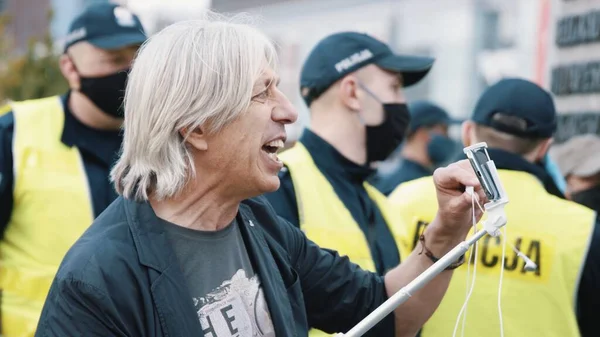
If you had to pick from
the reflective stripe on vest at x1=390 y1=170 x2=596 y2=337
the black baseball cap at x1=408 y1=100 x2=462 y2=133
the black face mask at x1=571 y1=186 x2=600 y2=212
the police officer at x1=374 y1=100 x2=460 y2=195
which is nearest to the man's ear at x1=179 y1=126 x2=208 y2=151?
the reflective stripe on vest at x1=390 y1=170 x2=596 y2=337

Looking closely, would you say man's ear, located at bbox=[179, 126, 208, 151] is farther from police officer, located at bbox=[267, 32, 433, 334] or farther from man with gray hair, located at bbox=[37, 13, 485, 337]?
police officer, located at bbox=[267, 32, 433, 334]

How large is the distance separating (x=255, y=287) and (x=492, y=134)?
5.55 feet

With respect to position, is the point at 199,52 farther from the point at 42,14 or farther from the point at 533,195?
the point at 42,14

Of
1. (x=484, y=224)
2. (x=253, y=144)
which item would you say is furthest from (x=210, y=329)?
(x=484, y=224)

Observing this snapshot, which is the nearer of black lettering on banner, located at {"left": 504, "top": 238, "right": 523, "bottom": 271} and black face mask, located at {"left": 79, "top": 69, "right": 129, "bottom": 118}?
black lettering on banner, located at {"left": 504, "top": 238, "right": 523, "bottom": 271}

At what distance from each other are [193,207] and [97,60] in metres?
2.18

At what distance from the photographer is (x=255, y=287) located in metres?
2.25

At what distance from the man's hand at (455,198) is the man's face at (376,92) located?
1.18 metres

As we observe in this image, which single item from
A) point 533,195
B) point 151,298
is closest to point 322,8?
point 533,195

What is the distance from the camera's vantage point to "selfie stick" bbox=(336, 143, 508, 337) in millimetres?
2100

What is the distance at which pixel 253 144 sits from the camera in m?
2.22

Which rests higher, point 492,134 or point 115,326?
point 115,326

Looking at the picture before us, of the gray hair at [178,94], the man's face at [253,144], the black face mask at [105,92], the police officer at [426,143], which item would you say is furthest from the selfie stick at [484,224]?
the police officer at [426,143]

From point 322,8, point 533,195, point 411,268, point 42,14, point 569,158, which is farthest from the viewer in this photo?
point 42,14
